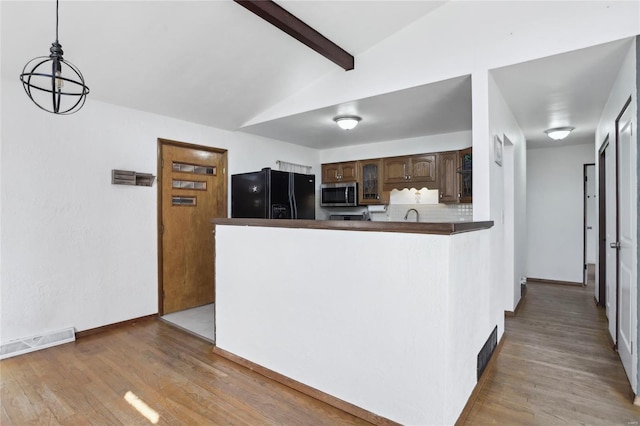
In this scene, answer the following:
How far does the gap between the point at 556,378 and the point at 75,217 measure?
436 centimetres

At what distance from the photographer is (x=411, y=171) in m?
4.98

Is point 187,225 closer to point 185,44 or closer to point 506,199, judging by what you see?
point 185,44

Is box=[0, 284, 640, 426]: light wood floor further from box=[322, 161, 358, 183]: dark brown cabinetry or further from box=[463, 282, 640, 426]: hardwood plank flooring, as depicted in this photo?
box=[322, 161, 358, 183]: dark brown cabinetry

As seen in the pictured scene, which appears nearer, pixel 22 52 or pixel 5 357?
pixel 22 52

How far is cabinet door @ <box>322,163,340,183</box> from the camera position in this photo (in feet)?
19.1

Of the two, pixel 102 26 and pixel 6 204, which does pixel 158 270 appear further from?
pixel 102 26

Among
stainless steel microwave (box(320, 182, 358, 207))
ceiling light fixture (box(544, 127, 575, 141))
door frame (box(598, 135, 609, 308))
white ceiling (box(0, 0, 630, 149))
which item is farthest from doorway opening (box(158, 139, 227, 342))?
door frame (box(598, 135, 609, 308))

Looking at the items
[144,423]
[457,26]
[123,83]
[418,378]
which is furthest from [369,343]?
[123,83]

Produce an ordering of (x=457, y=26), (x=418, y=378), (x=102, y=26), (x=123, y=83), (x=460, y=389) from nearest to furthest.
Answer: (x=418, y=378) < (x=460, y=389) < (x=102, y=26) < (x=457, y=26) < (x=123, y=83)

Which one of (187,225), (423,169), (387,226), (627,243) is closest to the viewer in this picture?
(387,226)

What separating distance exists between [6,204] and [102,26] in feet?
5.64

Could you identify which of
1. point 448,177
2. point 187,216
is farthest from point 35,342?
point 448,177

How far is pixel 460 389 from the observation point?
1929 millimetres

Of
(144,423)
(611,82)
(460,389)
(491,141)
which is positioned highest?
(611,82)
